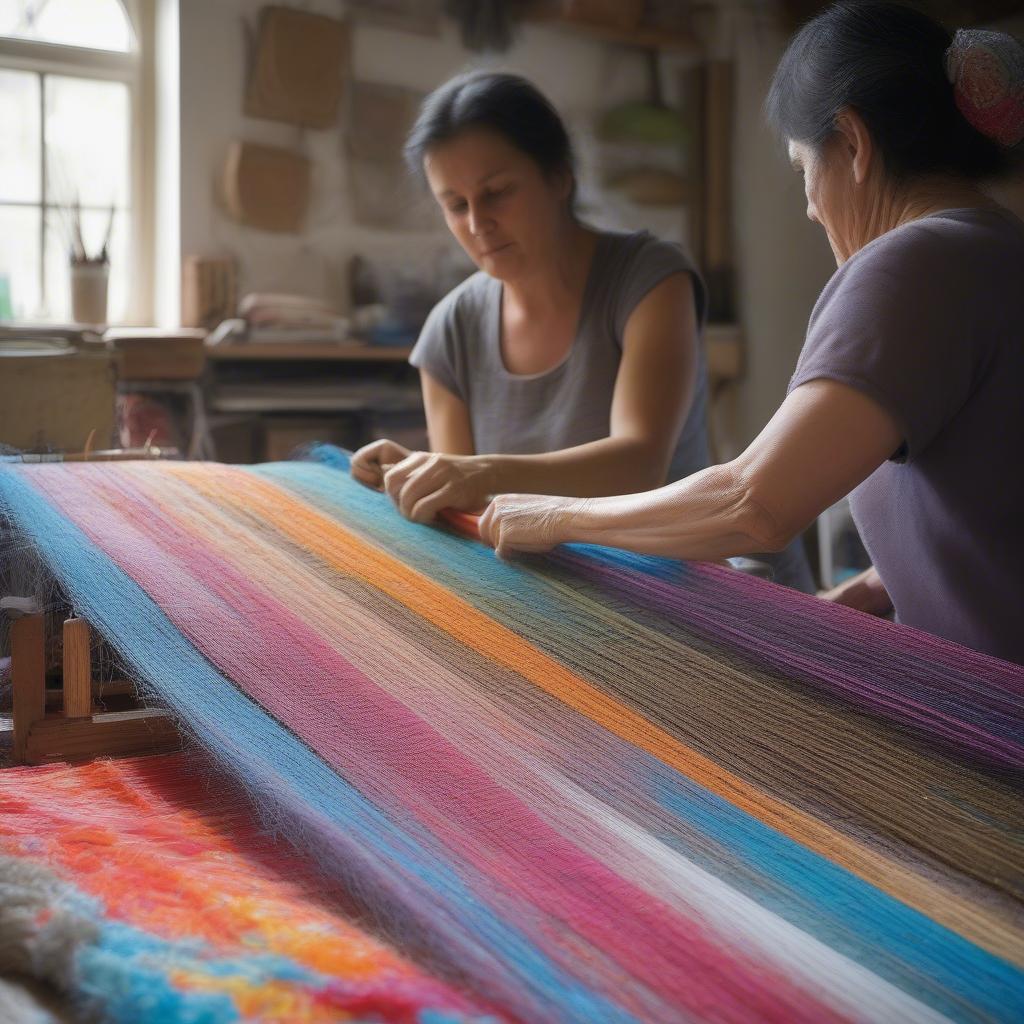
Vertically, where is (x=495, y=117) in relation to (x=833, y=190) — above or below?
above

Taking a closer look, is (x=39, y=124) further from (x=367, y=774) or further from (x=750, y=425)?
(x=367, y=774)

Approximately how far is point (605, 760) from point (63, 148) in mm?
3737

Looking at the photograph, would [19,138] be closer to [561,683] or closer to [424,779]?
[561,683]

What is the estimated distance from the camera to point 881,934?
0.66m

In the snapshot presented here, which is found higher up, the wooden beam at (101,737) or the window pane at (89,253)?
the window pane at (89,253)

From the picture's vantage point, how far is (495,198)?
Answer: 77.5 inches

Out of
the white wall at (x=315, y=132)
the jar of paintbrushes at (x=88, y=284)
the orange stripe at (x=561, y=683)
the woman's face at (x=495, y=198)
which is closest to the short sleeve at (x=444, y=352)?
the woman's face at (x=495, y=198)

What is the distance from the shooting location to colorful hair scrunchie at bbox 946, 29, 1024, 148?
1128 mm

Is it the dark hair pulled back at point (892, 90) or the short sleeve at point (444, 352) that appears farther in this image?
the short sleeve at point (444, 352)

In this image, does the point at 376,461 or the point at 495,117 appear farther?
the point at 495,117

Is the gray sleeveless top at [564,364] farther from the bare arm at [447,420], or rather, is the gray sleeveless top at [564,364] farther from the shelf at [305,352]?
the shelf at [305,352]

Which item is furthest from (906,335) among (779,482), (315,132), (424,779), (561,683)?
(315,132)

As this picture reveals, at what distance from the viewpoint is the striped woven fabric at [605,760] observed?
625mm

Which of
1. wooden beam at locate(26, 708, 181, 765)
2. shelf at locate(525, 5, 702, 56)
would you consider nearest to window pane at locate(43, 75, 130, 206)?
shelf at locate(525, 5, 702, 56)
